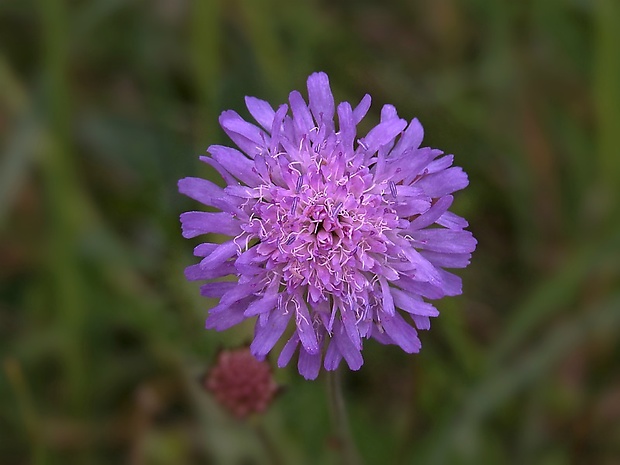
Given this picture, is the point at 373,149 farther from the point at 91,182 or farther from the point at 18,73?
the point at 18,73

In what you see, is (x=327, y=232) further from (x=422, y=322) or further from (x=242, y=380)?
(x=242, y=380)

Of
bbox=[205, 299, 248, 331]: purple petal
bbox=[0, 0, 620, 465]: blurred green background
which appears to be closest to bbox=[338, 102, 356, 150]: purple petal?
bbox=[205, 299, 248, 331]: purple petal

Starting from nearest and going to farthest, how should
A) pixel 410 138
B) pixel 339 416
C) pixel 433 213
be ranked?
1. pixel 433 213
2. pixel 410 138
3. pixel 339 416

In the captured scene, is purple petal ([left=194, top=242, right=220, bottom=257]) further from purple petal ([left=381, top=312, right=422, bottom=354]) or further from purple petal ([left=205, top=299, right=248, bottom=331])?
purple petal ([left=381, top=312, right=422, bottom=354])

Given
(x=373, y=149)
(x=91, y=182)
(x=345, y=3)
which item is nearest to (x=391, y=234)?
(x=373, y=149)

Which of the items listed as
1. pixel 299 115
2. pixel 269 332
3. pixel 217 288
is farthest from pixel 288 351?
pixel 299 115

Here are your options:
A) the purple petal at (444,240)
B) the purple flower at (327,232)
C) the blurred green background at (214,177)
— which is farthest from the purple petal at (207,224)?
the blurred green background at (214,177)
